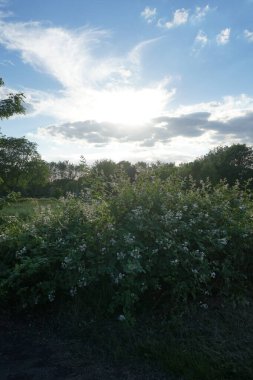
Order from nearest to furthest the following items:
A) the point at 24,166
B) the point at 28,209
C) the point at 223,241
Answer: the point at 223,241
the point at 28,209
the point at 24,166

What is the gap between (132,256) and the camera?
15.2ft

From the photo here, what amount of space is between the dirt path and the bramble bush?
0.48 metres

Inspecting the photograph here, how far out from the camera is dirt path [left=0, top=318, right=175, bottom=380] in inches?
137

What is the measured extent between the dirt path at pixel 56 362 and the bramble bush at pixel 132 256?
48cm

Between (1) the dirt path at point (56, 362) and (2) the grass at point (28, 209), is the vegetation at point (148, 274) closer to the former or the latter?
(1) the dirt path at point (56, 362)

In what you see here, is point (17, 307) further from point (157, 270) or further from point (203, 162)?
point (203, 162)

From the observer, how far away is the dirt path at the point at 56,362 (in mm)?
3490

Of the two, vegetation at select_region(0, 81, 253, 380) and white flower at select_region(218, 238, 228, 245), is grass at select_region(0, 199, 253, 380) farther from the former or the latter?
white flower at select_region(218, 238, 228, 245)

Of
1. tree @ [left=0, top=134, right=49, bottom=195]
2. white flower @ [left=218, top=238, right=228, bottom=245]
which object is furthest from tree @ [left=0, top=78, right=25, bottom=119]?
tree @ [left=0, top=134, right=49, bottom=195]

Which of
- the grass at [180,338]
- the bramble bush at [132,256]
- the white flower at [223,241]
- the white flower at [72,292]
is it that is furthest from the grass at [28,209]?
the white flower at [223,241]

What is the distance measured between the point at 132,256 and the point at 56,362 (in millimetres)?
1456

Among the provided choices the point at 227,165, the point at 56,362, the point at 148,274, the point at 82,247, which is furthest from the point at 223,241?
the point at 227,165

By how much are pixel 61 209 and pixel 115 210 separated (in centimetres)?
96

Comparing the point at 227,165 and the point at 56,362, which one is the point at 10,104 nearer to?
the point at 56,362
